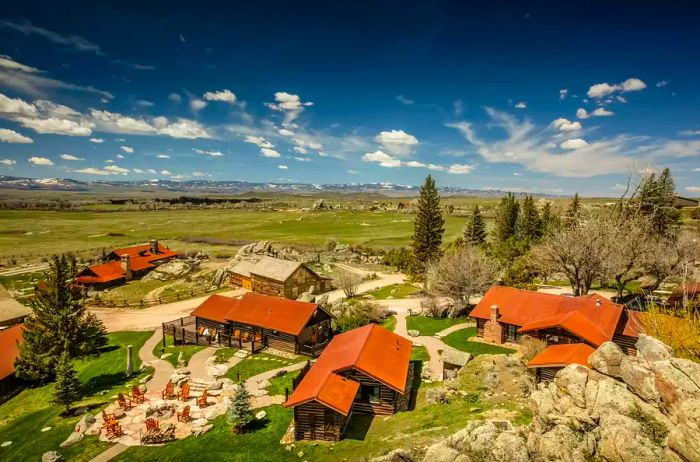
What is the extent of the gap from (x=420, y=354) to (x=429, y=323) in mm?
9235

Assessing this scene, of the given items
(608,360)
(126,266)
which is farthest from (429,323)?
(126,266)

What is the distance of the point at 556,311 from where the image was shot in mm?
34000

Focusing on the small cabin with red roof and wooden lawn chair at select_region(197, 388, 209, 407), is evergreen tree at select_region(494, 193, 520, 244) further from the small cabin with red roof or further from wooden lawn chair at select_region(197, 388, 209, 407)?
wooden lawn chair at select_region(197, 388, 209, 407)

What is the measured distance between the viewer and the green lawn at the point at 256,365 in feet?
102

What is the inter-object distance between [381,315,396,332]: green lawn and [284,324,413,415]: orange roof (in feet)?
36.9

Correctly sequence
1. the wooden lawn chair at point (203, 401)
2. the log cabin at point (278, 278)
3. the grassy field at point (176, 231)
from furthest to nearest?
the grassy field at point (176, 231) → the log cabin at point (278, 278) → the wooden lawn chair at point (203, 401)

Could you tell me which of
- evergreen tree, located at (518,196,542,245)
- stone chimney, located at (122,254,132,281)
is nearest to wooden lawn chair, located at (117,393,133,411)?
stone chimney, located at (122,254,132,281)

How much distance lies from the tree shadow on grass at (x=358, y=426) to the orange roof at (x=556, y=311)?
1630 centimetres

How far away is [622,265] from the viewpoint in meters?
39.4

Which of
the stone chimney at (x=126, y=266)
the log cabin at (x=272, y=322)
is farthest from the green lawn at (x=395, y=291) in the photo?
the stone chimney at (x=126, y=266)

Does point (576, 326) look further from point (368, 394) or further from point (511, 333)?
point (368, 394)

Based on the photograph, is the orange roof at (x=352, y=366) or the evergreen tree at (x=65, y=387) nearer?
the orange roof at (x=352, y=366)

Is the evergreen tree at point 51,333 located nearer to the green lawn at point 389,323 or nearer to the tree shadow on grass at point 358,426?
the tree shadow on grass at point 358,426

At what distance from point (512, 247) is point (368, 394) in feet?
191
